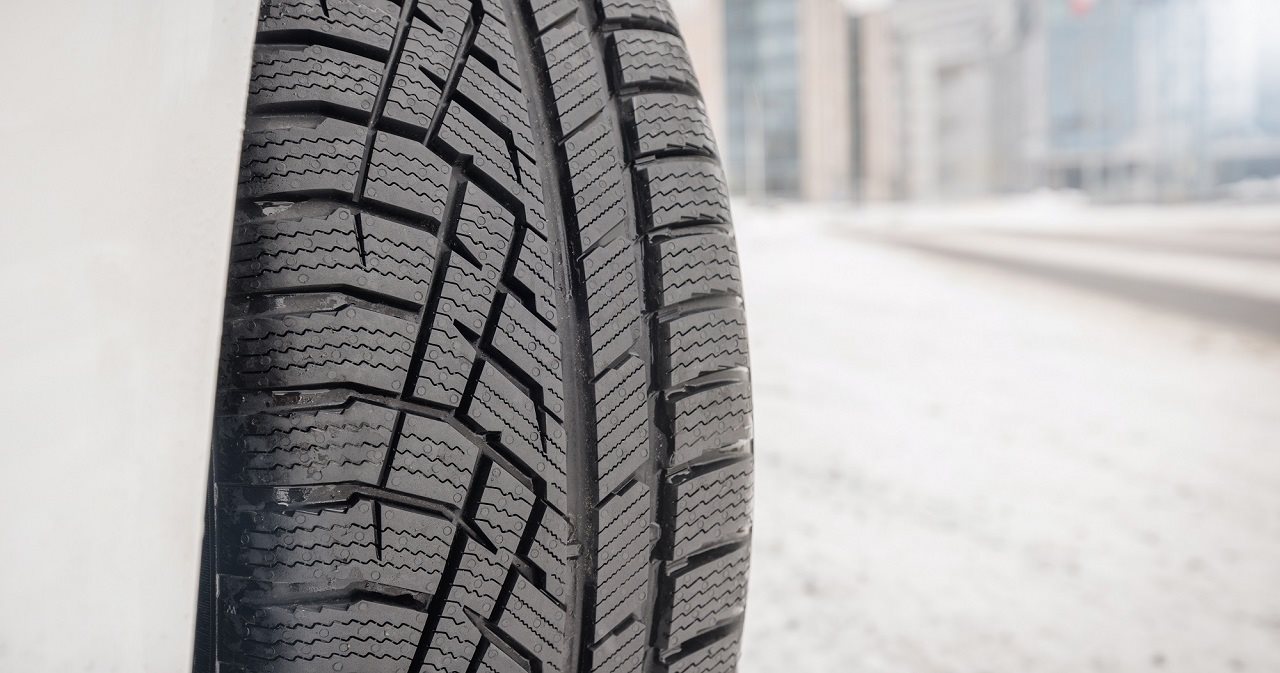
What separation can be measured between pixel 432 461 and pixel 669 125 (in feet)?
1.25

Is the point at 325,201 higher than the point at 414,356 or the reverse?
higher

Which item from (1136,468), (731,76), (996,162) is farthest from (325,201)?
(996,162)

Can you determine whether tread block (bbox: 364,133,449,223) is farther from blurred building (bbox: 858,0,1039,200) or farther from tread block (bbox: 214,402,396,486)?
blurred building (bbox: 858,0,1039,200)

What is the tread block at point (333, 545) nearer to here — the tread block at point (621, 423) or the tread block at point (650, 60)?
the tread block at point (621, 423)

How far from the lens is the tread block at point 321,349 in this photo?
0.69 metres

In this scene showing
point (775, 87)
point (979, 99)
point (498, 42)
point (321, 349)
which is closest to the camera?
point (321, 349)

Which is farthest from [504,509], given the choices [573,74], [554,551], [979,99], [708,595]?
[979,99]

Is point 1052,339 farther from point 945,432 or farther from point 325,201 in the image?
point 325,201

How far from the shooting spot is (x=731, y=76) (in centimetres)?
4219

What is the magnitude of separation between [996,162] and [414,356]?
172ft

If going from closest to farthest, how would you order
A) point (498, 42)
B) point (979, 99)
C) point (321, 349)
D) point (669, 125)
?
point (321, 349), point (498, 42), point (669, 125), point (979, 99)

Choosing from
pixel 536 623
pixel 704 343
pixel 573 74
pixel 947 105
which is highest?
pixel 947 105

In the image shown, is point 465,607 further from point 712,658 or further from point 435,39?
point 435,39

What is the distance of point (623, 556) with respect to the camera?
0.84 metres
